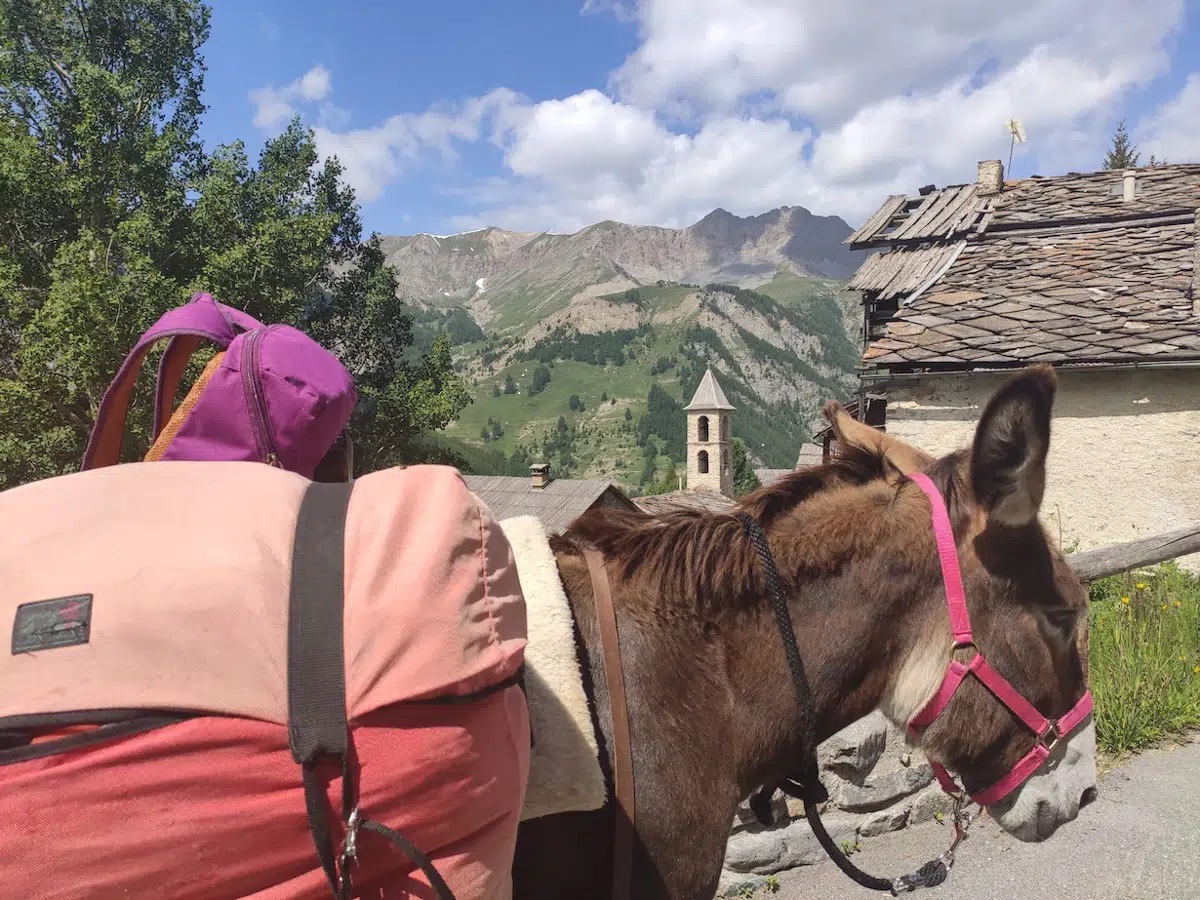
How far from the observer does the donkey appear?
5.21 ft

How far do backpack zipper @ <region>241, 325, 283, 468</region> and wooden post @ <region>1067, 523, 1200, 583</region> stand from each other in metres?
5.93

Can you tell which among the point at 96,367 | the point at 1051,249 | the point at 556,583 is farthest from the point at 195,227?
the point at 556,583

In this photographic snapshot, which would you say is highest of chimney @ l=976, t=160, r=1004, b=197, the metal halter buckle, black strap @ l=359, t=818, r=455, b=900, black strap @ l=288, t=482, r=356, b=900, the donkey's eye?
chimney @ l=976, t=160, r=1004, b=197

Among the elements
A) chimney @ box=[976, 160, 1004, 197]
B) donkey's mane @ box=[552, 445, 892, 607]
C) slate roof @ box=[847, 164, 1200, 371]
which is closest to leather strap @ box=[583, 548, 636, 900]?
donkey's mane @ box=[552, 445, 892, 607]

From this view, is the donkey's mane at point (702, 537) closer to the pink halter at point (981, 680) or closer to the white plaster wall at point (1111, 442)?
the pink halter at point (981, 680)

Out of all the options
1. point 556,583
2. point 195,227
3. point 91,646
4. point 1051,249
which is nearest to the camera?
point 91,646

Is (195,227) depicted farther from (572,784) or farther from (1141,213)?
(572,784)

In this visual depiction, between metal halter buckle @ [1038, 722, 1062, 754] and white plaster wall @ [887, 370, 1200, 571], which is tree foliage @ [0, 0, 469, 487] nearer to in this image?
white plaster wall @ [887, 370, 1200, 571]

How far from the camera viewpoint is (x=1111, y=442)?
9203mm

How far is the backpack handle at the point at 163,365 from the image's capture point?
1.75 metres

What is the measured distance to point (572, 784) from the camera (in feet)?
4.76

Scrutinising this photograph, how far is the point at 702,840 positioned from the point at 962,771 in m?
0.76

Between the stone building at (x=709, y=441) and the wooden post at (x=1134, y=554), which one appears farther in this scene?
the stone building at (x=709, y=441)

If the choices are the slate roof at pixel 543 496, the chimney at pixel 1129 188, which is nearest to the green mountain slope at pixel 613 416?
A: the slate roof at pixel 543 496
